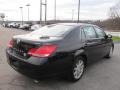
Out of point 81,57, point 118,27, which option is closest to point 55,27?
point 81,57

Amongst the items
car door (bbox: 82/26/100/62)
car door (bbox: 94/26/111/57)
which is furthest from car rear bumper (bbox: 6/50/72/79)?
car door (bbox: 94/26/111/57)

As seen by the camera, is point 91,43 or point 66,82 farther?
point 91,43

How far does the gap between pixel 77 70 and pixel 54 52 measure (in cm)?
112

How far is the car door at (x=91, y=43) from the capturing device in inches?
189

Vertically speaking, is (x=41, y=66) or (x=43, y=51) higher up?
(x=43, y=51)

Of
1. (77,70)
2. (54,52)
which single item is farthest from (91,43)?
(54,52)

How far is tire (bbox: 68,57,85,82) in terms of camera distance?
4242 mm

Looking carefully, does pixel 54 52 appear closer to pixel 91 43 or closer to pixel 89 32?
pixel 91 43

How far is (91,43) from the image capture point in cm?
498

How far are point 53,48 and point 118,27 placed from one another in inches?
1289

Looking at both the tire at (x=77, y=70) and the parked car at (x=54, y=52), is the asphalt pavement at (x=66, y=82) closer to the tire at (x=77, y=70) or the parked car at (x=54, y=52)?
the tire at (x=77, y=70)

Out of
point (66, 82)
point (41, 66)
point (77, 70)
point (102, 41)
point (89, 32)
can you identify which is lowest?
point (66, 82)

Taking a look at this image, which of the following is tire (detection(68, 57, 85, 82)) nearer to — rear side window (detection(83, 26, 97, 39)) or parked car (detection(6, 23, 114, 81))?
parked car (detection(6, 23, 114, 81))

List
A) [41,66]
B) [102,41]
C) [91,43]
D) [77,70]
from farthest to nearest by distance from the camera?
[102,41] → [91,43] → [77,70] → [41,66]
